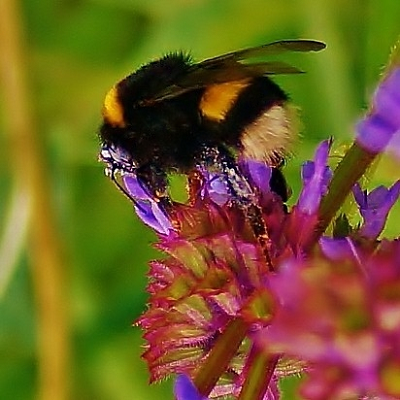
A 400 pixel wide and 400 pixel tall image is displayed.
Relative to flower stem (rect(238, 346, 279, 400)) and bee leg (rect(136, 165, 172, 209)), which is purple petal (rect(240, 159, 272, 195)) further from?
flower stem (rect(238, 346, 279, 400))

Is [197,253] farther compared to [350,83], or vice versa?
[350,83]

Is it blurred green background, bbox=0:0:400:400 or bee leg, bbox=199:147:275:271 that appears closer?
bee leg, bbox=199:147:275:271

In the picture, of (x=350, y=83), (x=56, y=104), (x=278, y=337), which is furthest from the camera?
(x=56, y=104)

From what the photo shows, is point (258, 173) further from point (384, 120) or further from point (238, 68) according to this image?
point (384, 120)

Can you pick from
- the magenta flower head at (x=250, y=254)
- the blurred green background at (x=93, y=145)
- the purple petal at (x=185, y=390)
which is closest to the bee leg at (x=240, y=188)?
the magenta flower head at (x=250, y=254)

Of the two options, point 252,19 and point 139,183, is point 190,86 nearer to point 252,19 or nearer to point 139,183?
point 139,183

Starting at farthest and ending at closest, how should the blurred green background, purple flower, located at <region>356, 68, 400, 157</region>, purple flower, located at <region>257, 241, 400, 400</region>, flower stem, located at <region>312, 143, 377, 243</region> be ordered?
the blurred green background < flower stem, located at <region>312, 143, 377, 243</region> < purple flower, located at <region>356, 68, 400, 157</region> < purple flower, located at <region>257, 241, 400, 400</region>

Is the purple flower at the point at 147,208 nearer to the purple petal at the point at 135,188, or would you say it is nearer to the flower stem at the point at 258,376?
the purple petal at the point at 135,188

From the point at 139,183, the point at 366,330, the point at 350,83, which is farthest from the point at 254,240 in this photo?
the point at 350,83

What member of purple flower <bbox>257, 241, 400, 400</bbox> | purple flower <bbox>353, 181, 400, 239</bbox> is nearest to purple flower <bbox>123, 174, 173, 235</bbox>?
purple flower <bbox>353, 181, 400, 239</bbox>
